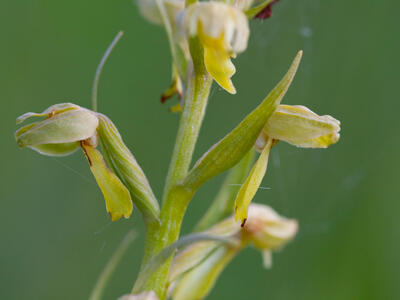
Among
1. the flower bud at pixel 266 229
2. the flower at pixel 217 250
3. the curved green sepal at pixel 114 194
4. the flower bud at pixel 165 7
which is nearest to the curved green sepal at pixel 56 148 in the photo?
the curved green sepal at pixel 114 194

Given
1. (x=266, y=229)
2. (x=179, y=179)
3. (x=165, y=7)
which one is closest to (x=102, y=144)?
(x=179, y=179)

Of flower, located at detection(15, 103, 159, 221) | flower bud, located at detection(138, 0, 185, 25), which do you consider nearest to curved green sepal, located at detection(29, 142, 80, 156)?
flower, located at detection(15, 103, 159, 221)

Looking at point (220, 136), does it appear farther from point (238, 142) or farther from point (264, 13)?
Result: point (238, 142)

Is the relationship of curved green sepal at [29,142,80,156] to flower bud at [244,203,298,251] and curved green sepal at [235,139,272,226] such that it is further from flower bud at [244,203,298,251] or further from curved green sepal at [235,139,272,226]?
flower bud at [244,203,298,251]

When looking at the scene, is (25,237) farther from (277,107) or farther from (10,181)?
(277,107)

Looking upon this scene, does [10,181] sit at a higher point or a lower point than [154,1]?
lower

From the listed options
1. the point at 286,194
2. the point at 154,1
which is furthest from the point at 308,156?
the point at 154,1

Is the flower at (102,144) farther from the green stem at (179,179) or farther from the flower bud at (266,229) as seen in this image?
the flower bud at (266,229)
